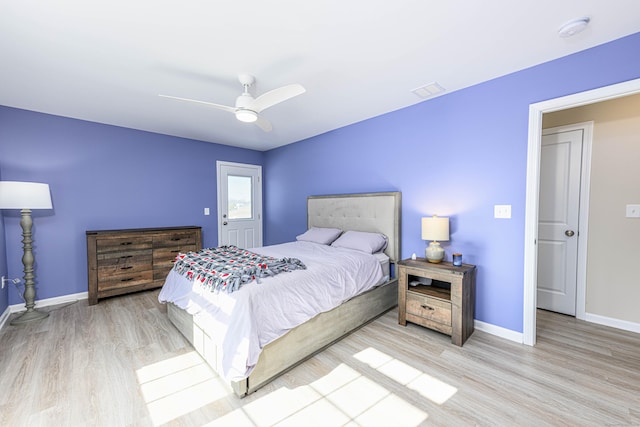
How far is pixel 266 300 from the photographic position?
6.21 feet

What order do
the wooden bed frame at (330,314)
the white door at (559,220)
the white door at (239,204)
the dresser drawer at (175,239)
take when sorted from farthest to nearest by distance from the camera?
1. the white door at (239,204)
2. the dresser drawer at (175,239)
3. the white door at (559,220)
4. the wooden bed frame at (330,314)

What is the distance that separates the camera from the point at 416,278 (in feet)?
9.80

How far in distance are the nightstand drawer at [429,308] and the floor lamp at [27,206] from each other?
13.4 feet

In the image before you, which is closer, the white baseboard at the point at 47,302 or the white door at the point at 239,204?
the white baseboard at the point at 47,302

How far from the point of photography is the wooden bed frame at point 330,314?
191 centimetres

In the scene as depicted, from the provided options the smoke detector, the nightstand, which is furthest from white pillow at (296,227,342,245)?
the smoke detector

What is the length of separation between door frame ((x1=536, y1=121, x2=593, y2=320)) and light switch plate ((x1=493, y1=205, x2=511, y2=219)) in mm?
1105

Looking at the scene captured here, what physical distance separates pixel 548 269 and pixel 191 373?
3.87 m

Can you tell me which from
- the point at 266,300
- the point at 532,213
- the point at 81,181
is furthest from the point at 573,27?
the point at 81,181

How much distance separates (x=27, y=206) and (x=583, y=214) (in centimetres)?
596

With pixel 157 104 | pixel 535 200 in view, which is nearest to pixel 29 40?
pixel 157 104

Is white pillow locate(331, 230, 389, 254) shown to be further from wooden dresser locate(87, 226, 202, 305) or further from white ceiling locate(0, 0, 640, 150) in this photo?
wooden dresser locate(87, 226, 202, 305)

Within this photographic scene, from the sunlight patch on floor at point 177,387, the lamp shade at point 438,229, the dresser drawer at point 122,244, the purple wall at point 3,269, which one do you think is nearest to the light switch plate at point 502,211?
the lamp shade at point 438,229

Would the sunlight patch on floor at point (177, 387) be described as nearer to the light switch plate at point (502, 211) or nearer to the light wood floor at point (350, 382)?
the light wood floor at point (350, 382)
